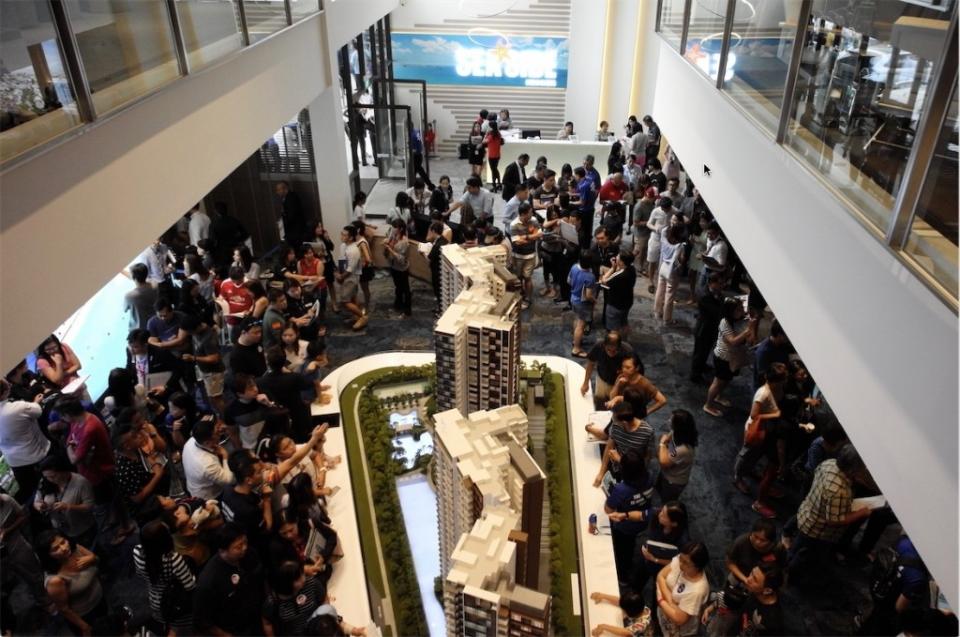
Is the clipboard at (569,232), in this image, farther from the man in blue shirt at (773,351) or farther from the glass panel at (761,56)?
the glass panel at (761,56)

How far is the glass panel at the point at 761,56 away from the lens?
4.51 meters

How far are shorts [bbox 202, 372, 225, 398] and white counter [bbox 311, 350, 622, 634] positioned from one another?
99 cm

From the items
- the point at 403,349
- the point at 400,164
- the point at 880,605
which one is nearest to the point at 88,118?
the point at 403,349

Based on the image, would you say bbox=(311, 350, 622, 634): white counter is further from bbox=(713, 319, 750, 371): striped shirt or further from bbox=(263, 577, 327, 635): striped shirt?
bbox=(713, 319, 750, 371): striped shirt

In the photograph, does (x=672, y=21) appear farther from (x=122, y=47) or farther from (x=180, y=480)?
(x=180, y=480)

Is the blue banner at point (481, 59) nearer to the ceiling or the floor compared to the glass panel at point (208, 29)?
nearer to the floor

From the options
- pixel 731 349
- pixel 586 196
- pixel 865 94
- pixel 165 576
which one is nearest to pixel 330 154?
→ pixel 586 196

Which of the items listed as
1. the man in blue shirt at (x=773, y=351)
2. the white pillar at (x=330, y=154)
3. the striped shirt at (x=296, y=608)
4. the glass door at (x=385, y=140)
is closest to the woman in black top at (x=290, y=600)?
the striped shirt at (x=296, y=608)

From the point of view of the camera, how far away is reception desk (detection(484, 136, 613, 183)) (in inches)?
591

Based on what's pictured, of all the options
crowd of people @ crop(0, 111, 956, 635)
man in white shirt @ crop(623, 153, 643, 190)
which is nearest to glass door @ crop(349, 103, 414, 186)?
man in white shirt @ crop(623, 153, 643, 190)

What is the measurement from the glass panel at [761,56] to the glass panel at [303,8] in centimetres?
534

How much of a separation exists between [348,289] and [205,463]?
441cm

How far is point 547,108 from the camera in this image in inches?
683

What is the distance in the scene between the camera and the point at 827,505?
16.9ft
